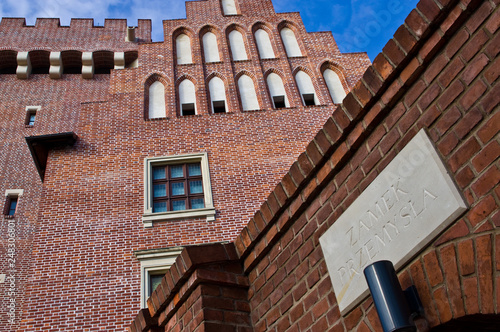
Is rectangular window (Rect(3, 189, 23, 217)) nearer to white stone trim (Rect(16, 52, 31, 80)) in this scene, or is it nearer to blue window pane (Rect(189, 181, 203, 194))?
white stone trim (Rect(16, 52, 31, 80))

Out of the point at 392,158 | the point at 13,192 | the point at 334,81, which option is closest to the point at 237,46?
the point at 334,81

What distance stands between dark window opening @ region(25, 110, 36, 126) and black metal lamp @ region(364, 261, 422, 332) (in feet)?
64.2

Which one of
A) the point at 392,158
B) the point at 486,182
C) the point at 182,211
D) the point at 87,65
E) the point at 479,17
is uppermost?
the point at 87,65

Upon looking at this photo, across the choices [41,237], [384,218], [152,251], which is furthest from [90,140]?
[384,218]

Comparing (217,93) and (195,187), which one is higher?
(217,93)

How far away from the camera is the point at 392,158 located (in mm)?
3195

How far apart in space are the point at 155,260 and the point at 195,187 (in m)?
2.39

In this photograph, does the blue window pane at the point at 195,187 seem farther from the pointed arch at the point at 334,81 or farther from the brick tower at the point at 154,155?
the pointed arch at the point at 334,81

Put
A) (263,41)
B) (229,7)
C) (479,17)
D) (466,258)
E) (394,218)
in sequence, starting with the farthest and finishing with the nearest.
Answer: (229,7), (263,41), (394,218), (479,17), (466,258)

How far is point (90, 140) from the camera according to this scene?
45.5ft

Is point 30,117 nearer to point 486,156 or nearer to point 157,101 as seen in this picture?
point 157,101

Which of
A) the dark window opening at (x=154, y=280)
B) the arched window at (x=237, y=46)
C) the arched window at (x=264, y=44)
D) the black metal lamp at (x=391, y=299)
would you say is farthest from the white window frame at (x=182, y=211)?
the black metal lamp at (x=391, y=299)

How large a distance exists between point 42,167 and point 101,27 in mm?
12691

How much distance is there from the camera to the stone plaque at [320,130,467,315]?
110 inches
